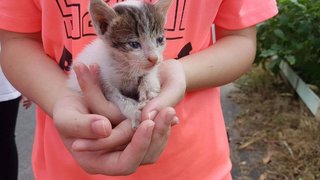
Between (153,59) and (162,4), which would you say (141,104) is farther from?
(162,4)

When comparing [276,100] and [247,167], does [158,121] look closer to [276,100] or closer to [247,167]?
[247,167]

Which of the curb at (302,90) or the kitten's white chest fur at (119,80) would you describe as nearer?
the kitten's white chest fur at (119,80)

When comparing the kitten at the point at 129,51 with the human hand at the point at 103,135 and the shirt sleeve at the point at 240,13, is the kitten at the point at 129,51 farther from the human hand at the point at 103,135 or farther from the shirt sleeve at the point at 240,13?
the shirt sleeve at the point at 240,13

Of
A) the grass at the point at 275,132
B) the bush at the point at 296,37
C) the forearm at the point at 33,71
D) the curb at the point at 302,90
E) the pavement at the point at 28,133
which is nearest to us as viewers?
the forearm at the point at 33,71

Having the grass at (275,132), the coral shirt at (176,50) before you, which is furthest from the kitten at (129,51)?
the grass at (275,132)

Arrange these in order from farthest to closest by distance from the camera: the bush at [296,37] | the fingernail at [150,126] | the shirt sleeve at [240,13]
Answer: the bush at [296,37], the shirt sleeve at [240,13], the fingernail at [150,126]

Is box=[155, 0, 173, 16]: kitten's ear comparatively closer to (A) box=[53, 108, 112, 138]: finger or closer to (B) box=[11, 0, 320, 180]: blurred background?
(A) box=[53, 108, 112, 138]: finger

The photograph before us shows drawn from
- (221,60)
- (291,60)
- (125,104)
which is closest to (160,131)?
(125,104)

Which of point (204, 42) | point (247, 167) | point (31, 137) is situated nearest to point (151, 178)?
point (204, 42)
